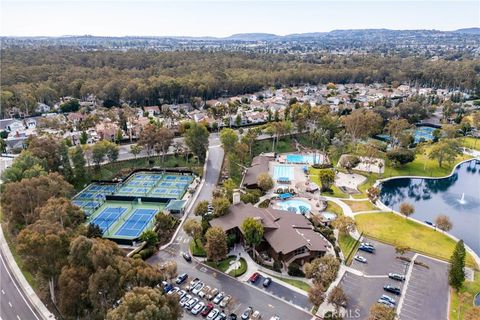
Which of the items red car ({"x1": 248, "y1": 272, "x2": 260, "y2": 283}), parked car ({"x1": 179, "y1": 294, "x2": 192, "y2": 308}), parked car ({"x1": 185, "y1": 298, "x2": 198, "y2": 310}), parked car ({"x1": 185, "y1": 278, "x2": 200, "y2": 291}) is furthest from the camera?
red car ({"x1": 248, "y1": 272, "x2": 260, "y2": 283})

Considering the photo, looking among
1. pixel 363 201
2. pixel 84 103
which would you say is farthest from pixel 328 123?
pixel 84 103

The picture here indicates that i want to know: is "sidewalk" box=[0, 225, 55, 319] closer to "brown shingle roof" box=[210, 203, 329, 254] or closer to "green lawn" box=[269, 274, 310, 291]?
"brown shingle roof" box=[210, 203, 329, 254]

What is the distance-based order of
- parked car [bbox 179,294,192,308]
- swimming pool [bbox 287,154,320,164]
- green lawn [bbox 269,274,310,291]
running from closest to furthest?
1. parked car [bbox 179,294,192,308]
2. green lawn [bbox 269,274,310,291]
3. swimming pool [bbox 287,154,320,164]

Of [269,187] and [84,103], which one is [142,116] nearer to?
[84,103]

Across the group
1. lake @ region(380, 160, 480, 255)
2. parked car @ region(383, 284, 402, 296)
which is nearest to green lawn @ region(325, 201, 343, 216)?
lake @ region(380, 160, 480, 255)

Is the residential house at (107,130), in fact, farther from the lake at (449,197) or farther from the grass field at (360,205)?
the lake at (449,197)

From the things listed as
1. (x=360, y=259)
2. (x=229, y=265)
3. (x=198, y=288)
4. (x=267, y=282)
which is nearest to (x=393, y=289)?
(x=360, y=259)

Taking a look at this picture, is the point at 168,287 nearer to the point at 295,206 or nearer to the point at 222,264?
the point at 222,264
